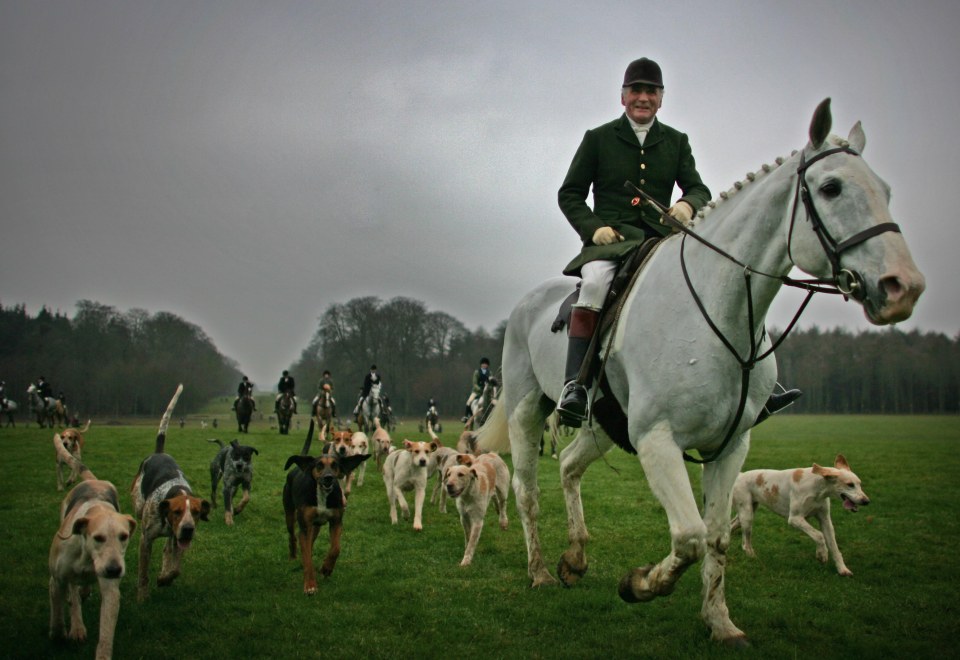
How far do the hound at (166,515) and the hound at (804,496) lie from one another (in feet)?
18.4

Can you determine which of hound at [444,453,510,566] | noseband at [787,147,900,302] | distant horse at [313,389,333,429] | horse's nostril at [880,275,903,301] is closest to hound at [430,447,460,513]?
hound at [444,453,510,566]

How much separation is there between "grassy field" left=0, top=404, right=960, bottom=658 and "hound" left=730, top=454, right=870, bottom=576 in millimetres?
294

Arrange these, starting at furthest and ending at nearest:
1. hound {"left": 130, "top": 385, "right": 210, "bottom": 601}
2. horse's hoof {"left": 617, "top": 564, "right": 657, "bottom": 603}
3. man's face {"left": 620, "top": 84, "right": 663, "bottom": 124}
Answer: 1. hound {"left": 130, "top": 385, "right": 210, "bottom": 601}
2. man's face {"left": 620, "top": 84, "right": 663, "bottom": 124}
3. horse's hoof {"left": 617, "top": 564, "right": 657, "bottom": 603}

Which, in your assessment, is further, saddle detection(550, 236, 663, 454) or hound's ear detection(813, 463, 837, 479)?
hound's ear detection(813, 463, 837, 479)

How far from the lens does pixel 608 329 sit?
196 inches

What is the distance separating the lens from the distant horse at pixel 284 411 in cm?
2989

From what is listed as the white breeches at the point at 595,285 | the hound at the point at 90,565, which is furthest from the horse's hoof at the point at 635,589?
the hound at the point at 90,565

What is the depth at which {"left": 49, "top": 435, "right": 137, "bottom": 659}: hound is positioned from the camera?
4.58 meters

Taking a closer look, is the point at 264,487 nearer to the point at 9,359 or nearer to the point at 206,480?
the point at 206,480

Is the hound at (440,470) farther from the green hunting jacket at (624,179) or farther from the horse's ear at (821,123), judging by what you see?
the horse's ear at (821,123)

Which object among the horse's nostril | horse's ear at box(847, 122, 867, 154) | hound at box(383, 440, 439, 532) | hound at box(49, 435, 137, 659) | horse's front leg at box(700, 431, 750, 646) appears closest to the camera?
the horse's nostril

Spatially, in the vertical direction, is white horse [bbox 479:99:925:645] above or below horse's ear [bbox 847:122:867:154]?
below

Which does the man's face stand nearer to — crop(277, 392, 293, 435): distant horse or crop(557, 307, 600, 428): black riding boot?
crop(557, 307, 600, 428): black riding boot

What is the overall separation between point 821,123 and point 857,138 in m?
0.25
